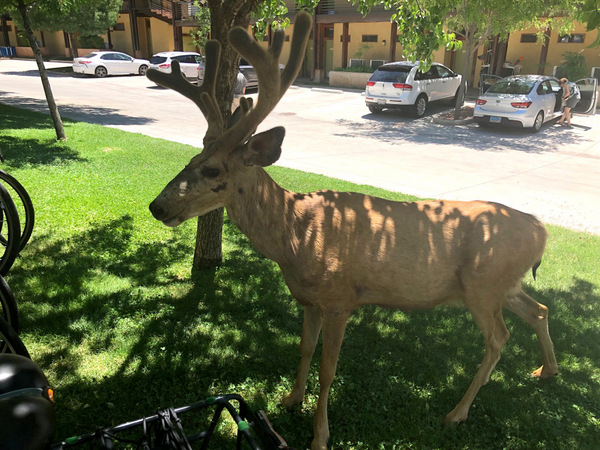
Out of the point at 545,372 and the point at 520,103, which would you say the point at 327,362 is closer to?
the point at 545,372

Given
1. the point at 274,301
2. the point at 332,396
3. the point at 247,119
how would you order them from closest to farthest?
the point at 247,119 < the point at 332,396 < the point at 274,301

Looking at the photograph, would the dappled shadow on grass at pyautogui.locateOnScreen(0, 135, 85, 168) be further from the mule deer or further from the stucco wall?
the stucco wall

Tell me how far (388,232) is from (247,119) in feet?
3.84

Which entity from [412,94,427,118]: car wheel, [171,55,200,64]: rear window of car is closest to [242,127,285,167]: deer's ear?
[412,94,427,118]: car wheel

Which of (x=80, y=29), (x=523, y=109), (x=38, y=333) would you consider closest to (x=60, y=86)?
(x=80, y=29)

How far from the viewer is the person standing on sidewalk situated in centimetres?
1758

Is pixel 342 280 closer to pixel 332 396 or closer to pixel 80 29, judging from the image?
pixel 332 396

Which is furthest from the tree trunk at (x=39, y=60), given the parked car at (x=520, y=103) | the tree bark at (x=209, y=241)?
the parked car at (x=520, y=103)

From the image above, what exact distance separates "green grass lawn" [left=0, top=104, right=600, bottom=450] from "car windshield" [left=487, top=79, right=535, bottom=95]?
11340mm

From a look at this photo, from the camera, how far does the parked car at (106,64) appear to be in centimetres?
3206

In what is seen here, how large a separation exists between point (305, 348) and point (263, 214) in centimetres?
119

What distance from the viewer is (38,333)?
425 centimetres

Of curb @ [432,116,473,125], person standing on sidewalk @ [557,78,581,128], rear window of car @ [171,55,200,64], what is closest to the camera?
person standing on sidewalk @ [557,78,581,128]

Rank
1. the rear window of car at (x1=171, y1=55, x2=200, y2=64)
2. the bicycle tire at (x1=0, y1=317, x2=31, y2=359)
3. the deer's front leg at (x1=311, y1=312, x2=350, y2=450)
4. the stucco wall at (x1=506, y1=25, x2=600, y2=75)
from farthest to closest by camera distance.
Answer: the rear window of car at (x1=171, y1=55, x2=200, y2=64) → the stucco wall at (x1=506, y1=25, x2=600, y2=75) → the deer's front leg at (x1=311, y1=312, x2=350, y2=450) → the bicycle tire at (x1=0, y1=317, x2=31, y2=359)
